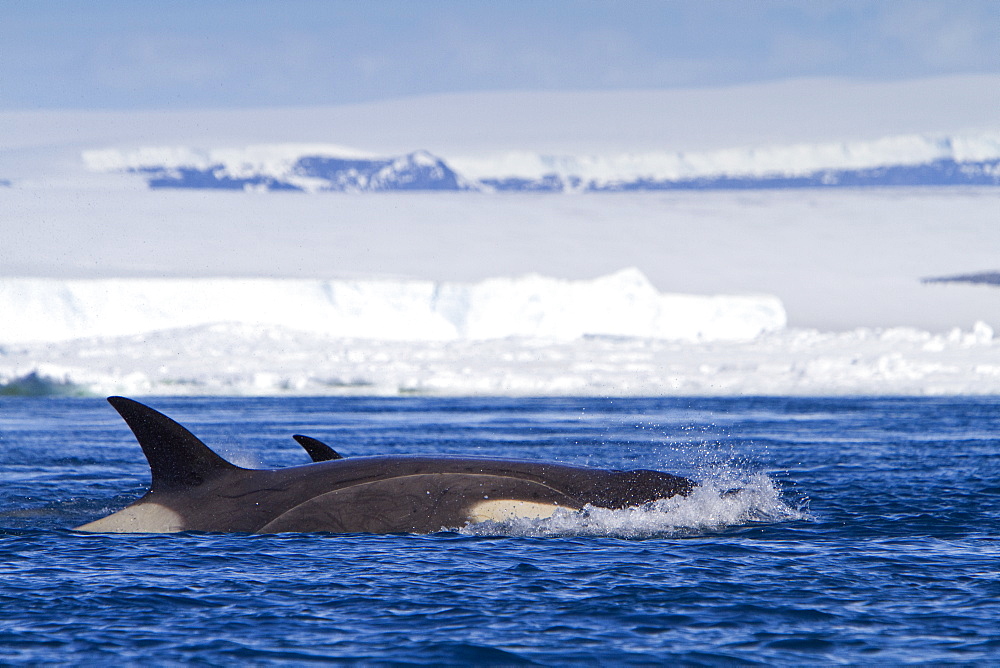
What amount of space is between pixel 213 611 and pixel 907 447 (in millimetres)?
28850

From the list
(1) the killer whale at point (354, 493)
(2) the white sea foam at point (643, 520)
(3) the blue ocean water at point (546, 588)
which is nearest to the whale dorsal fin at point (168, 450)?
(1) the killer whale at point (354, 493)

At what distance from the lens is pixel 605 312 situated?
123250 mm

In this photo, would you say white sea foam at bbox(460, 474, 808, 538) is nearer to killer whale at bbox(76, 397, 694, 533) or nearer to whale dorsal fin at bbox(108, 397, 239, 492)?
killer whale at bbox(76, 397, 694, 533)

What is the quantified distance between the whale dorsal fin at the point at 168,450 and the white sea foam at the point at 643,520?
295 centimetres

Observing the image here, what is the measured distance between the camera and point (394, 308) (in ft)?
382

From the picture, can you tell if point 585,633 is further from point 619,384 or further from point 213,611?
point 619,384

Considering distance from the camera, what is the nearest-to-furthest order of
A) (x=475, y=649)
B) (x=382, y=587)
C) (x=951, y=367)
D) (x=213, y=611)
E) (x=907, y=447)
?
1. (x=475, y=649)
2. (x=213, y=611)
3. (x=382, y=587)
4. (x=907, y=447)
5. (x=951, y=367)

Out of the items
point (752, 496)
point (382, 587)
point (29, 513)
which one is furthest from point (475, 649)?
point (29, 513)

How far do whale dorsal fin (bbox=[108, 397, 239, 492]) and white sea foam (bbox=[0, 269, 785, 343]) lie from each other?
93794 millimetres

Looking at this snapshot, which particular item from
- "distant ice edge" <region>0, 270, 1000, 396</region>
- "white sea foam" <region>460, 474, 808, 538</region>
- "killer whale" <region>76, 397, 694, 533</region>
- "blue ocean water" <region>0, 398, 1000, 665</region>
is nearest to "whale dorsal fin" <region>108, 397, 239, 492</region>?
"killer whale" <region>76, 397, 694, 533</region>

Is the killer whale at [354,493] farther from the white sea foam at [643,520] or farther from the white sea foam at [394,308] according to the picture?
the white sea foam at [394,308]

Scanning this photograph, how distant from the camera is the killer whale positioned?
43.1 ft

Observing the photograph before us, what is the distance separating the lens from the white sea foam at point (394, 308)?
10338cm

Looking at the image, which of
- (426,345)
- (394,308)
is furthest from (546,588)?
(426,345)
